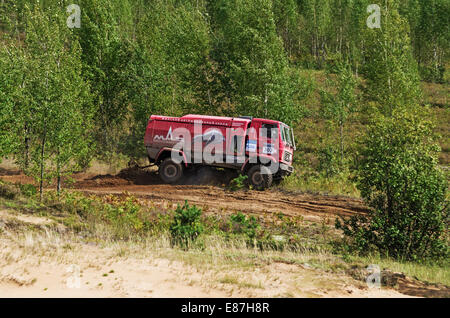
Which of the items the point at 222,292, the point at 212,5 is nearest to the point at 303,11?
the point at 212,5

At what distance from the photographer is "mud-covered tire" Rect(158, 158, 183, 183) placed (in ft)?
58.6

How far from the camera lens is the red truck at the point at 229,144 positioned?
671 inches

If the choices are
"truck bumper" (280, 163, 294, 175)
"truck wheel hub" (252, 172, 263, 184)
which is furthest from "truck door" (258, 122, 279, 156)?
"truck wheel hub" (252, 172, 263, 184)

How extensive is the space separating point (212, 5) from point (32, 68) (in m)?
47.9

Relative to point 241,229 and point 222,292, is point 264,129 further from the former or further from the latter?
point 222,292

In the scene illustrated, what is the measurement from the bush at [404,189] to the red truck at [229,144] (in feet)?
23.1

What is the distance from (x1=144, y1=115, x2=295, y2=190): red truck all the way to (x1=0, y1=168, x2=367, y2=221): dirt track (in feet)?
3.38

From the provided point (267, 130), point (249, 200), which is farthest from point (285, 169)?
point (249, 200)

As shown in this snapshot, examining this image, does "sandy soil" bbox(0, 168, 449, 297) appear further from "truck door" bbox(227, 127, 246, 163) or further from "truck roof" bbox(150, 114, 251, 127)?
"truck door" bbox(227, 127, 246, 163)

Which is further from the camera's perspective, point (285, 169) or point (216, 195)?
point (285, 169)

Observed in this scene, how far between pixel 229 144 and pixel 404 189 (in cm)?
885

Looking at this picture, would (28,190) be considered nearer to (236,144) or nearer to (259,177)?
(236,144)

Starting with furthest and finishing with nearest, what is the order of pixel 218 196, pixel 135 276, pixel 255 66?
pixel 255 66, pixel 218 196, pixel 135 276

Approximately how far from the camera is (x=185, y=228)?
9883 millimetres
